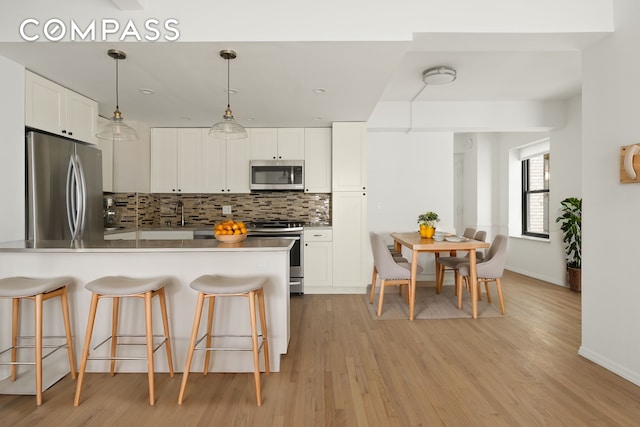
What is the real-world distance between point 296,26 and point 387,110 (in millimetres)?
2803

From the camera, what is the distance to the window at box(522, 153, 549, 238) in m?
5.80

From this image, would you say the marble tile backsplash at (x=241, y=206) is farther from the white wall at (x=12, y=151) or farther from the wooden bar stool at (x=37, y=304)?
the wooden bar stool at (x=37, y=304)

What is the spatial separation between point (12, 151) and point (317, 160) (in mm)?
3267

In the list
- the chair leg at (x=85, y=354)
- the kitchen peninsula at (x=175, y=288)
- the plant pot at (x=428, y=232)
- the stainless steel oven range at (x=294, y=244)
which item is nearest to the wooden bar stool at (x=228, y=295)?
the kitchen peninsula at (x=175, y=288)

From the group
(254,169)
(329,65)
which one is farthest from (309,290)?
(329,65)

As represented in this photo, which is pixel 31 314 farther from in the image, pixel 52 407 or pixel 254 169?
pixel 254 169

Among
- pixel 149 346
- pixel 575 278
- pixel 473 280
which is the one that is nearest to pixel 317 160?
pixel 473 280

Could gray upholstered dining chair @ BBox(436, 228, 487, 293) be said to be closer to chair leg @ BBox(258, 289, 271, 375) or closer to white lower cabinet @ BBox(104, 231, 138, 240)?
chair leg @ BBox(258, 289, 271, 375)

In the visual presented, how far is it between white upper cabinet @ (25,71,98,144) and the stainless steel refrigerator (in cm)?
9

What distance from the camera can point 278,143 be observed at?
5.01m

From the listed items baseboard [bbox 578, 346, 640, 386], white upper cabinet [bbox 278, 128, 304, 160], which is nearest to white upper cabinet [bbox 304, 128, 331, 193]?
white upper cabinet [bbox 278, 128, 304, 160]

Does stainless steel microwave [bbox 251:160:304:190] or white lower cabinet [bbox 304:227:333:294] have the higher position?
stainless steel microwave [bbox 251:160:304:190]

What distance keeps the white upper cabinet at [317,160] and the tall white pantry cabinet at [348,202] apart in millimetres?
255

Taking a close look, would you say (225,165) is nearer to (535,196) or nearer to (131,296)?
(131,296)
